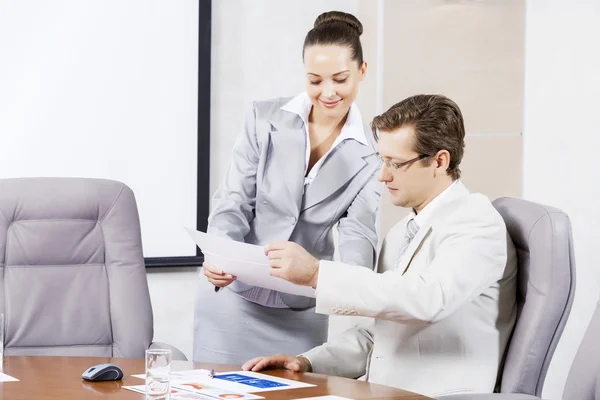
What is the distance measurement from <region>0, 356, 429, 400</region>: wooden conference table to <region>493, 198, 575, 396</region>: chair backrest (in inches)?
15.1

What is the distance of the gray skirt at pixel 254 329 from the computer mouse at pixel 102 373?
96cm

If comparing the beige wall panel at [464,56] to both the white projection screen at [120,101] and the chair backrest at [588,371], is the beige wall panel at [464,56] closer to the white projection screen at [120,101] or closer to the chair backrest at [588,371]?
the white projection screen at [120,101]

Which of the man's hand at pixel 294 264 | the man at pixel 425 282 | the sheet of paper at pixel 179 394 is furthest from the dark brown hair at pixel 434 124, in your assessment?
the sheet of paper at pixel 179 394

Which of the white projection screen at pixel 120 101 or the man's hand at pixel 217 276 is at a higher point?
the white projection screen at pixel 120 101

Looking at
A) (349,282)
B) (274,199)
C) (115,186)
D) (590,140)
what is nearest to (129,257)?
(115,186)

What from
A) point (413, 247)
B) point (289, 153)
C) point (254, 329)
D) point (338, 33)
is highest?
point (338, 33)

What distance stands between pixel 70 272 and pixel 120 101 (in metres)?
1.10

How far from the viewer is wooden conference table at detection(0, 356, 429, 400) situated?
1634mm

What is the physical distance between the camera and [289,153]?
266 cm

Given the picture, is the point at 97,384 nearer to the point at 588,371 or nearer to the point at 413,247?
the point at 413,247

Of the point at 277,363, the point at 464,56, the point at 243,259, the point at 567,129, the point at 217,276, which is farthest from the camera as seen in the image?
the point at 464,56

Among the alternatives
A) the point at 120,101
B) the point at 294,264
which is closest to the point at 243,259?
the point at 294,264

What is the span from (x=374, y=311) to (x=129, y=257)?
1.02m

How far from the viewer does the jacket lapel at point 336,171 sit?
8.72ft
